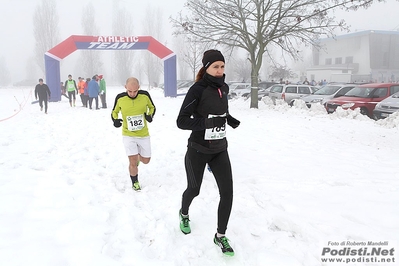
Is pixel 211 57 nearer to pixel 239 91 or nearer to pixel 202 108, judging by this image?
pixel 202 108

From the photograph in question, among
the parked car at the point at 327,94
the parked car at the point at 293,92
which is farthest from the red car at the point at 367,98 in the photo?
the parked car at the point at 293,92

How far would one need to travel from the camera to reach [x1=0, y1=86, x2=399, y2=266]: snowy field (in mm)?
2924

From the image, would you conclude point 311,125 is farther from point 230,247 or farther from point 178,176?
point 230,247

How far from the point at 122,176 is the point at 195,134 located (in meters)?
2.65

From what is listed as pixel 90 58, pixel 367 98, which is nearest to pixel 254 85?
pixel 367 98

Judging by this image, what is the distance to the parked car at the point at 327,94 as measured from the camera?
1410cm

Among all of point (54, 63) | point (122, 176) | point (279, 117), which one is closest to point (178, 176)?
point (122, 176)

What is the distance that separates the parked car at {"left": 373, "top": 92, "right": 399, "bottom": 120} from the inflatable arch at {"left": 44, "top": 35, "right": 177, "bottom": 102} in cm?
1521

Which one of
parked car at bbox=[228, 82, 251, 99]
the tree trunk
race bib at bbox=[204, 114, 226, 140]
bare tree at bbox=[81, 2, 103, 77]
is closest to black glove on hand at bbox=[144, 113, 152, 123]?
race bib at bbox=[204, 114, 226, 140]

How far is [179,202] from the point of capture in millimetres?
4145

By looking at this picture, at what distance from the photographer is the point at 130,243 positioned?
305 centimetres

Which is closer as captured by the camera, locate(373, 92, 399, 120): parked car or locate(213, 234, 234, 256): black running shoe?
locate(213, 234, 234, 256): black running shoe

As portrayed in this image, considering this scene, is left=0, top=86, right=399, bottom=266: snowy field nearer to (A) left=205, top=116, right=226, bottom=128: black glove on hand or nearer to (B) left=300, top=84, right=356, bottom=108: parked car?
(A) left=205, top=116, right=226, bottom=128: black glove on hand

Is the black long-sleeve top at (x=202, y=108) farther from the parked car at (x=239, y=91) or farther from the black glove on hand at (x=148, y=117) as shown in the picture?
the parked car at (x=239, y=91)
